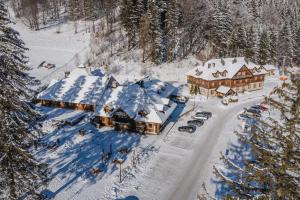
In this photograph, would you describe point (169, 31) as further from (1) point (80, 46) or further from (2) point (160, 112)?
(2) point (160, 112)

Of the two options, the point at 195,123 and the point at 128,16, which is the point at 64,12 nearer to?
the point at 128,16

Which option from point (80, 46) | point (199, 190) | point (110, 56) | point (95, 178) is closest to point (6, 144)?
point (95, 178)

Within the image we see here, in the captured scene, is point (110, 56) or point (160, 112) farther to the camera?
point (110, 56)

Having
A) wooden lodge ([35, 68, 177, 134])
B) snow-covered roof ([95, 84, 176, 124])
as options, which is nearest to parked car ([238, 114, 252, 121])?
wooden lodge ([35, 68, 177, 134])

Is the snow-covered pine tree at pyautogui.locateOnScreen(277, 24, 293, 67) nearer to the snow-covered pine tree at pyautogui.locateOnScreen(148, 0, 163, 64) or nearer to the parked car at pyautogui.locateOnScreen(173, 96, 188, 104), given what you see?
the snow-covered pine tree at pyautogui.locateOnScreen(148, 0, 163, 64)

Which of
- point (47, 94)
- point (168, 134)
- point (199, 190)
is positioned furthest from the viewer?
point (47, 94)

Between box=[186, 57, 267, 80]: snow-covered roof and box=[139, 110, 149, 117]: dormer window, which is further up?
box=[186, 57, 267, 80]: snow-covered roof

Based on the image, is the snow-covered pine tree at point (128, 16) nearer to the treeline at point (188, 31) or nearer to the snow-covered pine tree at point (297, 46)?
the treeline at point (188, 31)
